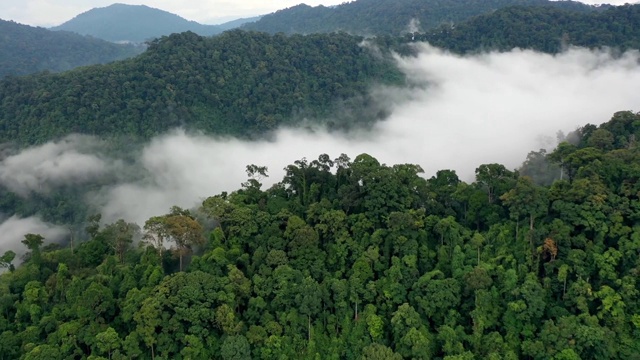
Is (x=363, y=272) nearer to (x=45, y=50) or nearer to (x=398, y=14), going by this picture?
(x=398, y=14)

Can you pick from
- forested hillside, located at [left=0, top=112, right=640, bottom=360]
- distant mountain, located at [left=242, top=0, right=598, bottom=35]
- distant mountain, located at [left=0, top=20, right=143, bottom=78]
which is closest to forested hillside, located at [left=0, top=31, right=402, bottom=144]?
forested hillside, located at [left=0, top=112, right=640, bottom=360]

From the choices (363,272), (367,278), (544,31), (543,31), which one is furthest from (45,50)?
(367,278)

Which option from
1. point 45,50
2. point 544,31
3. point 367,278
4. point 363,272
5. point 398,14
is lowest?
point 367,278

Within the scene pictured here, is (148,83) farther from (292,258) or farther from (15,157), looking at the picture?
(292,258)

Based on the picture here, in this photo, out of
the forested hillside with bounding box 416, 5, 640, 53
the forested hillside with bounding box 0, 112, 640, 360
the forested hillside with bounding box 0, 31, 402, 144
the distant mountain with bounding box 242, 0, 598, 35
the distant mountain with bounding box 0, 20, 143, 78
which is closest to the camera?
the forested hillside with bounding box 0, 112, 640, 360

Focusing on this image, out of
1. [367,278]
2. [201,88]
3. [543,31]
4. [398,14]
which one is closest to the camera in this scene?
[367,278]

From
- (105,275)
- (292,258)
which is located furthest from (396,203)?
(105,275)

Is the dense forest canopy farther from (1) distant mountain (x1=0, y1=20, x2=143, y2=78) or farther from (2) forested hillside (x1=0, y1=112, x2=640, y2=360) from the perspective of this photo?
(1) distant mountain (x1=0, y1=20, x2=143, y2=78)
